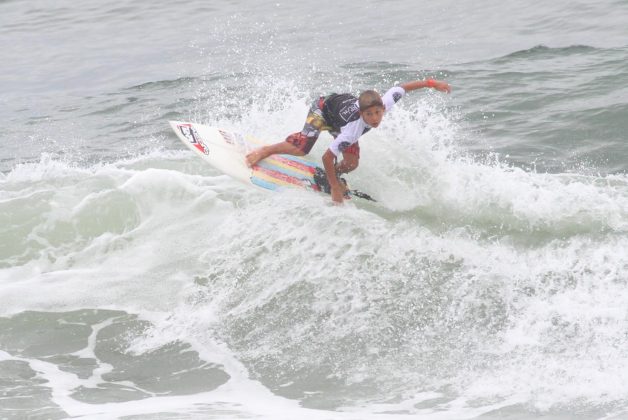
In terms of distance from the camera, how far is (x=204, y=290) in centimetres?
770

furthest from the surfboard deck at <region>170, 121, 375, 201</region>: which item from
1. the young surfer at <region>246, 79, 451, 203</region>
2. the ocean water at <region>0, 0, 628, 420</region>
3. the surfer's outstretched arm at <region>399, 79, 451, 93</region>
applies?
the surfer's outstretched arm at <region>399, 79, 451, 93</region>

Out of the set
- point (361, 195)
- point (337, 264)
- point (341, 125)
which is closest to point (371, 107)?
point (341, 125)

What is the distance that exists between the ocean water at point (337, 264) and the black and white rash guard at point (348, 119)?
2.20ft

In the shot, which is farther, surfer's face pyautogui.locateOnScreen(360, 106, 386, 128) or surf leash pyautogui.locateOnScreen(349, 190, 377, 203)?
surf leash pyautogui.locateOnScreen(349, 190, 377, 203)

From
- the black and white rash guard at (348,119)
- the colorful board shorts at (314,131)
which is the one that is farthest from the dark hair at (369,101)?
the colorful board shorts at (314,131)

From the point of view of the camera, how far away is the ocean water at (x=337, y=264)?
6.02 metres

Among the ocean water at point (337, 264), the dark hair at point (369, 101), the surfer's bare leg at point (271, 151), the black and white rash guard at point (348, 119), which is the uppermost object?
the dark hair at point (369, 101)

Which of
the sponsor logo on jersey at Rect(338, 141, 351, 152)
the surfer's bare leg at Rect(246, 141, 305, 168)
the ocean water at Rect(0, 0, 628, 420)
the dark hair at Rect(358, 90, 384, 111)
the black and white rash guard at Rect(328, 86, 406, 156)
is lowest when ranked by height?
the ocean water at Rect(0, 0, 628, 420)

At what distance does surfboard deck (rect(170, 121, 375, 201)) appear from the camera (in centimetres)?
892

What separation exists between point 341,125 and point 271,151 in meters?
0.86

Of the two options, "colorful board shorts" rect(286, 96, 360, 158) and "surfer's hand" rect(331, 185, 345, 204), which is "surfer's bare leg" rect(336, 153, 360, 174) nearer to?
"colorful board shorts" rect(286, 96, 360, 158)

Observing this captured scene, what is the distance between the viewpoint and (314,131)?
8.74m

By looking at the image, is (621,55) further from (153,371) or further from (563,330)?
(153,371)

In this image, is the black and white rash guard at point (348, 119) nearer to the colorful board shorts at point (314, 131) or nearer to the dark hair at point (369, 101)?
the colorful board shorts at point (314, 131)
